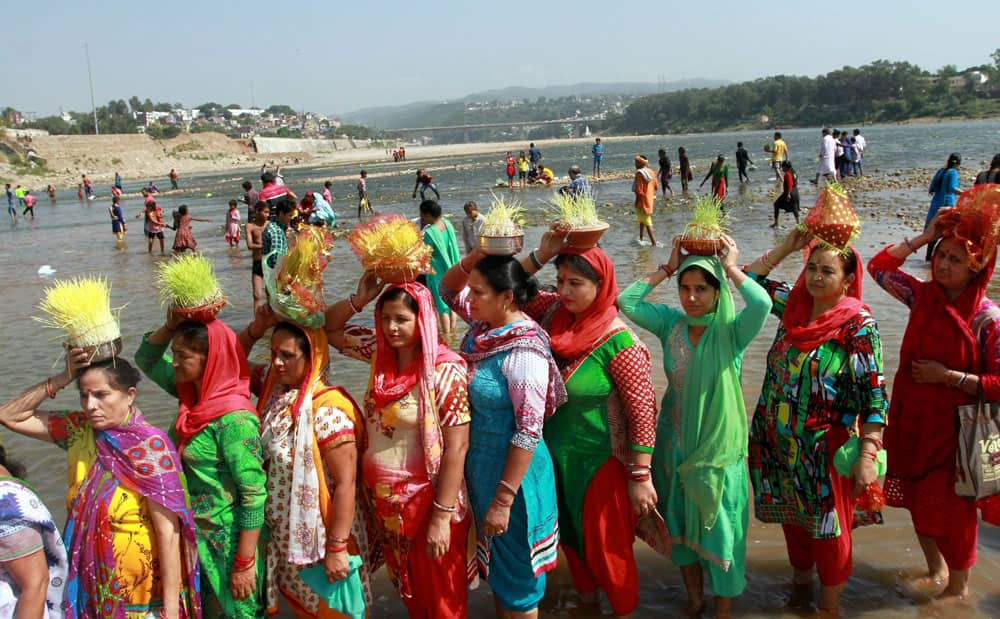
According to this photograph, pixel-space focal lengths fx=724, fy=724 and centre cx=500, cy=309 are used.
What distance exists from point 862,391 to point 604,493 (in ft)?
3.53

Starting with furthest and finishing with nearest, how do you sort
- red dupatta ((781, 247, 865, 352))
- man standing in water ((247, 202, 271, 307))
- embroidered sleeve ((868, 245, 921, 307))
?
man standing in water ((247, 202, 271, 307)) → embroidered sleeve ((868, 245, 921, 307)) → red dupatta ((781, 247, 865, 352))

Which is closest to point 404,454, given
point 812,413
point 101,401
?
point 101,401

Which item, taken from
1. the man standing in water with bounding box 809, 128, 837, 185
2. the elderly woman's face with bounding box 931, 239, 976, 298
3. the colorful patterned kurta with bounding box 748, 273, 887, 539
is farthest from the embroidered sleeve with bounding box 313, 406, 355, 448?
the man standing in water with bounding box 809, 128, 837, 185

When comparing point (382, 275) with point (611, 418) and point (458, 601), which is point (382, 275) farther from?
point (458, 601)

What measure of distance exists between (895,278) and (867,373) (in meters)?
0.75

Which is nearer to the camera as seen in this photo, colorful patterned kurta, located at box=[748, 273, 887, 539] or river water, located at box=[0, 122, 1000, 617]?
colorful patterned kurta, located at box=[748, 273, 887, 539]

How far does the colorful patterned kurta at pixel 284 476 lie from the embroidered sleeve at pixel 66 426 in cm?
61

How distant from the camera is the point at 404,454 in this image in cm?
255

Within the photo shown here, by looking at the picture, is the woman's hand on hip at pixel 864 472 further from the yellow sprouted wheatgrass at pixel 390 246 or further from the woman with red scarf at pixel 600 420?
the yellow sprouted wheatgrass at pixel 390 246

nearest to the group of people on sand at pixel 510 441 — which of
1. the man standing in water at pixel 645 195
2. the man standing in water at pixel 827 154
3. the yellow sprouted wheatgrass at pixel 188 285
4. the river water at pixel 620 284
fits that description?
the yellow sprouted wheatgrass at pixel 188 285

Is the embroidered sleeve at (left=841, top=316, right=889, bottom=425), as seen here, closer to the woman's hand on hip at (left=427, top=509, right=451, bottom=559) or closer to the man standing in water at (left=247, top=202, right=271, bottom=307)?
the woman's hand on hip at (left=427, top=509, right=451, bottom=559)

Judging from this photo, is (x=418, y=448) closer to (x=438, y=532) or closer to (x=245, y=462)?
(x=438, y=532)

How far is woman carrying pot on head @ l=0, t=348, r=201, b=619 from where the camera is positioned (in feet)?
7.83

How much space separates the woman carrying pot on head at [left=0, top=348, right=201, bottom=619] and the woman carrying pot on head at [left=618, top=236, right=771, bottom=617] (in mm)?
1871
